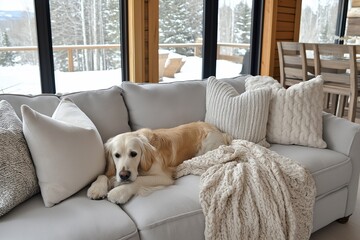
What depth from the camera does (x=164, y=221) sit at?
1332 millimetres

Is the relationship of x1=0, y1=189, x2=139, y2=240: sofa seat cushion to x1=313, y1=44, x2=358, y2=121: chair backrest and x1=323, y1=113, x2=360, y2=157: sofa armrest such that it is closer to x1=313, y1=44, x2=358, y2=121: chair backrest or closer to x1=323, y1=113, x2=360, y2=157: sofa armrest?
x1=323, y1=113, x2=360, y2=157: sofa armrest

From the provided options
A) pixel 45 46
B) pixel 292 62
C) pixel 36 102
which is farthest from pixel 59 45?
pixel 292 62

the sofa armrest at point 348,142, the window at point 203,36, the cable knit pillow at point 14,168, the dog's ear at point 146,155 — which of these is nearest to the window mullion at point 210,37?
the window at point 203,36

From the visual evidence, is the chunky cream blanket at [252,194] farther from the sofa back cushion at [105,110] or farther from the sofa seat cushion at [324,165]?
the sofa back cushion at [105,110]

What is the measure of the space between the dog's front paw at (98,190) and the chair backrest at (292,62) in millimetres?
2691

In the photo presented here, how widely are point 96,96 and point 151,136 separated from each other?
0.45 meters

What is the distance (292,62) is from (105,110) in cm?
249

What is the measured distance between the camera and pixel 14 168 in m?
1.30

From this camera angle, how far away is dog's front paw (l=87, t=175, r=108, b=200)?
144 cm

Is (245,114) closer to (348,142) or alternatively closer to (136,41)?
(348,142)

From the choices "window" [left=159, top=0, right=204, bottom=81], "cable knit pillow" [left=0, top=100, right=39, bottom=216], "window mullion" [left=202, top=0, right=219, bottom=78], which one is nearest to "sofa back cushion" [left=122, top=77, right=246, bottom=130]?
"cable knit pillow" [left=0, top=100, right=39, bottom=216]

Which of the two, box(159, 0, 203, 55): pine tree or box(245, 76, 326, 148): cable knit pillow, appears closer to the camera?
box(245, 76, 326, 148): cable knit pillow

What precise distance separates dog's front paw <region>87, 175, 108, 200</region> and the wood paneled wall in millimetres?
3164

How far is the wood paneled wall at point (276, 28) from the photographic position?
402cm
